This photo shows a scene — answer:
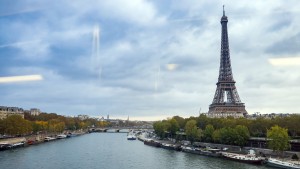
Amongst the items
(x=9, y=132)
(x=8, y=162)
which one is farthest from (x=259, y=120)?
(x=9, y=132)

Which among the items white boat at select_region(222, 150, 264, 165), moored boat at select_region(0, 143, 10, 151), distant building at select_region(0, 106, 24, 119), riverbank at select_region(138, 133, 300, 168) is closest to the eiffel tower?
riverbank at select_region(138, 133, 300, 168)

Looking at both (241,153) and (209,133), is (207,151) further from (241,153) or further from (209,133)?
(209,133)

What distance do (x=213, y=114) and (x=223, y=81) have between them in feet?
13.8

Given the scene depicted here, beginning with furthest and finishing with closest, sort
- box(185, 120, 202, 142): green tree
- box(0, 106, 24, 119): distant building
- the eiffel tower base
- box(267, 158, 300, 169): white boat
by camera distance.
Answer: box(0, 106, 24, 119): distant building
the eiffel tower base
box(185, 120, 202, 142): green tree
box(267, 158, 300, 169): white boat

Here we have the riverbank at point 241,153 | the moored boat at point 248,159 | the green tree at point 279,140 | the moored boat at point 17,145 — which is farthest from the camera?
the moored boat at point 17,145

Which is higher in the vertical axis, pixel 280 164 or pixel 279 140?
pixel 279 140

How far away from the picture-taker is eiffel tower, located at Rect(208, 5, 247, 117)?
4584cm

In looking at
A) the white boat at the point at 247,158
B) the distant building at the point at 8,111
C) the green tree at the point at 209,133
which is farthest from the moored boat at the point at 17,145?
the distant building at the point at 8,111

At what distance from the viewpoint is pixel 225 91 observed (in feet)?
157

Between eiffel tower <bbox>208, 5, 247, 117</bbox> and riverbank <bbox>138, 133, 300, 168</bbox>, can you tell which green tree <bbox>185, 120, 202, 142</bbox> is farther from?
eiffel tower <bbox>208, 5, 247, 117</bbox>

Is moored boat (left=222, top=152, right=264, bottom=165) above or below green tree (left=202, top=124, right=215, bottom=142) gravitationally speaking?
below

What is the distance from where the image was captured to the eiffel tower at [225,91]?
45.8 meters

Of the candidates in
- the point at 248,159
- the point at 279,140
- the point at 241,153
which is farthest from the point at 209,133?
the point at 279,140

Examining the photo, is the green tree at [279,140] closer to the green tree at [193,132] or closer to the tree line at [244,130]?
the tree line at [244,130]
